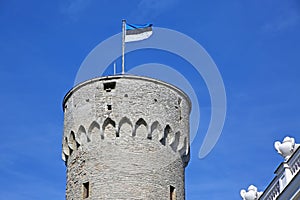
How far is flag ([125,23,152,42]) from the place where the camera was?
2552cm

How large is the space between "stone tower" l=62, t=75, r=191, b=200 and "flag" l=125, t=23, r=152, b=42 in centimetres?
190

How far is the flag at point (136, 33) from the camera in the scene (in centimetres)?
2552

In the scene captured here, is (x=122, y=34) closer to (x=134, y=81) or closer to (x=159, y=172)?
(x=134, y=81)

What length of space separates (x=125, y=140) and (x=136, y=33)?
4331 mm

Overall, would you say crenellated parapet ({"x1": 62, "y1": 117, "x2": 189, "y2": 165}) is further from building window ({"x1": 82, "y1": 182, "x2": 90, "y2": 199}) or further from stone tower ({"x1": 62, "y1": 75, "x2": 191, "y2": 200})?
building window ({"x1": 82, "y1": 182, "x2": 90, "y2": 199})

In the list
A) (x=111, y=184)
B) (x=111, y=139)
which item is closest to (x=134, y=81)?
(x=111, y=139)

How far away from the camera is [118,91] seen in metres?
24.3

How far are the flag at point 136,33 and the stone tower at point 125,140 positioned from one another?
6.23 feet

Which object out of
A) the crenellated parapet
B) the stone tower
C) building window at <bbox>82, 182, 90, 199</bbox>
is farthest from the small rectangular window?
building window at <bbox>82, 182, 90, 199</bbox>

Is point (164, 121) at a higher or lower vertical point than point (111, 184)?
higher

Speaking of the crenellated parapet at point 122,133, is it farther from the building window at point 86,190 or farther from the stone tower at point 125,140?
the building window at point 86,190

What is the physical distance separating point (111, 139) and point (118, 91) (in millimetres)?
1632

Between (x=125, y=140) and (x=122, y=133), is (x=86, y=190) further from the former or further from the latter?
(x=122, y=133)

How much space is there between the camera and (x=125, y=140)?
934 inches
